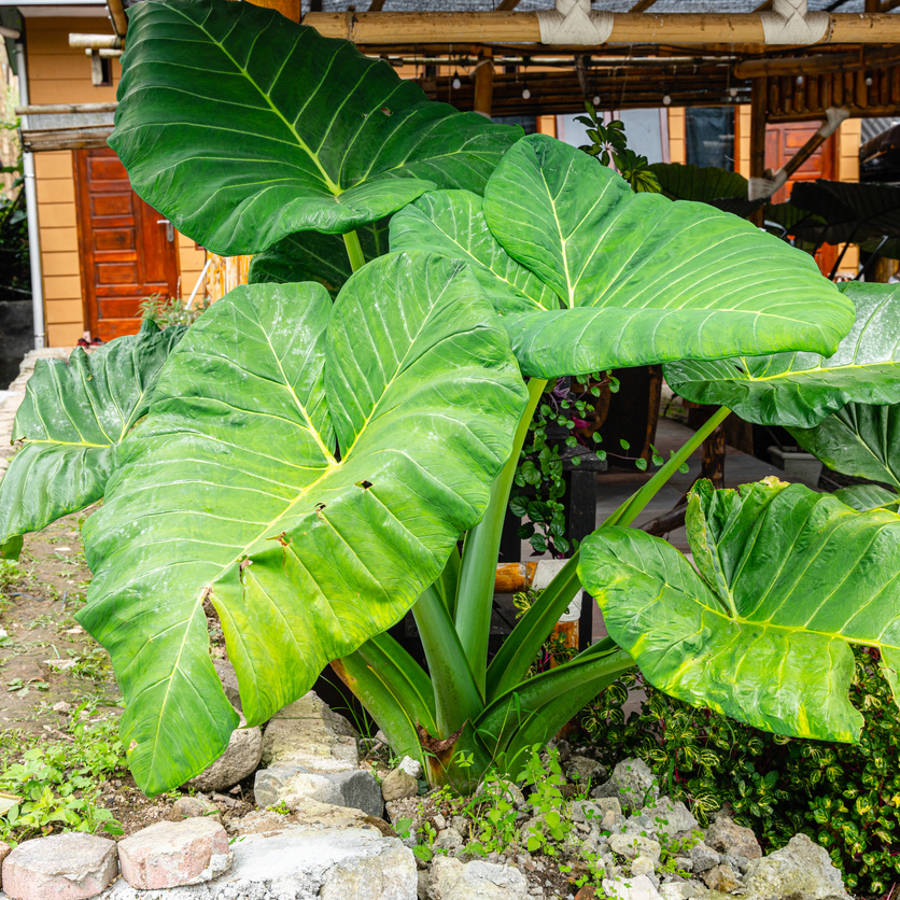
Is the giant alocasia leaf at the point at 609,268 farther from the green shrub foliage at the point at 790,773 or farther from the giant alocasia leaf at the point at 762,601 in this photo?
the green shrub foliage at the point at 790,773

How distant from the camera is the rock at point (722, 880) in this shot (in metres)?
1.62

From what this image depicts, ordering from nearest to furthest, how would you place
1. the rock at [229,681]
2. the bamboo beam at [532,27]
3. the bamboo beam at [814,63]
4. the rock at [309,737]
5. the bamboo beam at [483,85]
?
1. the rock at [309,737]
2. the rock at [229,681]
3. the bamboo beam at [532,27]
4. the bamboo beam at [814,63]
5. the bamboo beam at [483,85]

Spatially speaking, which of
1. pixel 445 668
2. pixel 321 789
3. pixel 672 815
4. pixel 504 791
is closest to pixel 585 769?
pixel 672 815

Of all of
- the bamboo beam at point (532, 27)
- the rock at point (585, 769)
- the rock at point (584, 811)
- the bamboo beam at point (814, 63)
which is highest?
the bamboo beam at point (814, 63)

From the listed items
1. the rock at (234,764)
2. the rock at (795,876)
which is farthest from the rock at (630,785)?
the rock at (234,764)

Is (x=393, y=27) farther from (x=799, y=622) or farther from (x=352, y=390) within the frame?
(x=799, y=622)

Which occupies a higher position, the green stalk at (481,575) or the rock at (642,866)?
A: the green stalk at (481,575)

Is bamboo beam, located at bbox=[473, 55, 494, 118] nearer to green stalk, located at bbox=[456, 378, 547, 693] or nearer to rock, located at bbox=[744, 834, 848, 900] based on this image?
green stalk, located at bbox=[456, 378, 547, 693]

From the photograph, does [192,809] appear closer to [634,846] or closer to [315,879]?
[315,879]

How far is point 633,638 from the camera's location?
1.38m

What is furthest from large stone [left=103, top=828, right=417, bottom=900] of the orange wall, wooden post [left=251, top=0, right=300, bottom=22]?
the orange wall

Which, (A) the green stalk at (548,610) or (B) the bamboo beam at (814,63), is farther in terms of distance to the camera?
(B) the bamboo beam at (814,63)

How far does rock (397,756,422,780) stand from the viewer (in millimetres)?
1869

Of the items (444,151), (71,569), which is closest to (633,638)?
(444,151)
